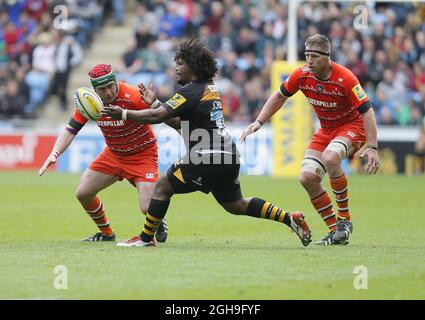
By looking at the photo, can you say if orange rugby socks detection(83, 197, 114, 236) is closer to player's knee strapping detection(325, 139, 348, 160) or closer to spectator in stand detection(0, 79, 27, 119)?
player's knee strapping detection(325, 139, 348, 160)

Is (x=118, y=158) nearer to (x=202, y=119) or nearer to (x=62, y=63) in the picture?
(x=202, y=119)

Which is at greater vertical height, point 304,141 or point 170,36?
point 170,36

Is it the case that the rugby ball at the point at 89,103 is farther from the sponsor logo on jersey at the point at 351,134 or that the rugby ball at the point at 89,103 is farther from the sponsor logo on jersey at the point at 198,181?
the sponsor logo on jersey at the point at 351,134

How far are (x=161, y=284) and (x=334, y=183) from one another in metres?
3.95

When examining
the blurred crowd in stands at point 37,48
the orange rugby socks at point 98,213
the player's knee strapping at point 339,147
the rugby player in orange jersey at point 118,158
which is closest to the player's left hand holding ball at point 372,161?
the player's knee strapping at point 339,147

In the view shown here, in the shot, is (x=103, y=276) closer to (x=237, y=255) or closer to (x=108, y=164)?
(x=237, y=255)

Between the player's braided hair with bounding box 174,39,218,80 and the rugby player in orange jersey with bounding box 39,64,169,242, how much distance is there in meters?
1.18

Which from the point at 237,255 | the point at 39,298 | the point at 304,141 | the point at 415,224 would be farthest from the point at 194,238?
the point at 304,141

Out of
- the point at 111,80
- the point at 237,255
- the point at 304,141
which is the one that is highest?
the point at 304,141

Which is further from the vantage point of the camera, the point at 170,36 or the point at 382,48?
the point at 170,36

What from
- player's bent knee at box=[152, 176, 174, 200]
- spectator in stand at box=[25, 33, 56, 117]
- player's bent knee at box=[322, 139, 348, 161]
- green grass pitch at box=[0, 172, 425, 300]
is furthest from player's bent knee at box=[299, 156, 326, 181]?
spectator in stand at box=[25, 33, 56, 117]

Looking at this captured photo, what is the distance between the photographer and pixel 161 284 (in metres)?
8.33

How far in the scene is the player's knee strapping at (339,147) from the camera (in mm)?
11375
